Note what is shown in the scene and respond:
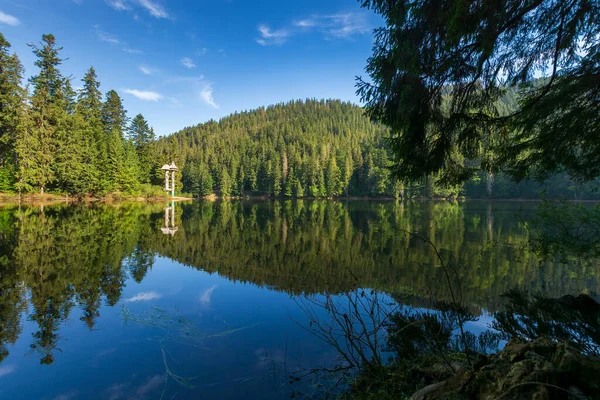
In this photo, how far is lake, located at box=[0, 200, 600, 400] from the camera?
4023 millimetres

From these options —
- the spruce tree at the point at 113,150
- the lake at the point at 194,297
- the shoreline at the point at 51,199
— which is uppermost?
the spruce tree at the point at 113,150

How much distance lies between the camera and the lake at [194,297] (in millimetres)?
4023

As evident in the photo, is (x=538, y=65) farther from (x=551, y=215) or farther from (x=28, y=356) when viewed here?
(x=28, y=356)

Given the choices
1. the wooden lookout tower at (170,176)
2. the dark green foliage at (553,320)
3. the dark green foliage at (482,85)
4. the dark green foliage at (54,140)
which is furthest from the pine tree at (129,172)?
the dark green foliage at (553,320)

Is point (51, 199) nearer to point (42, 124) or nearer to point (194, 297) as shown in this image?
point (42, 124)

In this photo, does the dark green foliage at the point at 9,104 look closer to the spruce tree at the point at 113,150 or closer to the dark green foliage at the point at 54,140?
the dark green foliage at the point at 54,140

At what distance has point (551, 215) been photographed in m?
6.62

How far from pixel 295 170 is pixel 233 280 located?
69602mm

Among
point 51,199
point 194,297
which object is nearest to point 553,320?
point 194,297

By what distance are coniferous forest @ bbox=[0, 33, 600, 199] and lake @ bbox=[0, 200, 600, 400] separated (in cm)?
301

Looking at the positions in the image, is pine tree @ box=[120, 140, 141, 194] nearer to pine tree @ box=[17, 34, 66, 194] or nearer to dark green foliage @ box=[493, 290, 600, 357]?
pine tree @ box=[17, 34, 66, 194]

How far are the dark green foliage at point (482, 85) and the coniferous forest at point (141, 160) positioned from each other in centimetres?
60

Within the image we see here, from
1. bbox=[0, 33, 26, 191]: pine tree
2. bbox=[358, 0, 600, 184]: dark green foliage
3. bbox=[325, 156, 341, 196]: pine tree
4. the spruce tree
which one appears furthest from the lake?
bbox=[325, 156, 341, 196]: pine tree

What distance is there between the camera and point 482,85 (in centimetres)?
477
